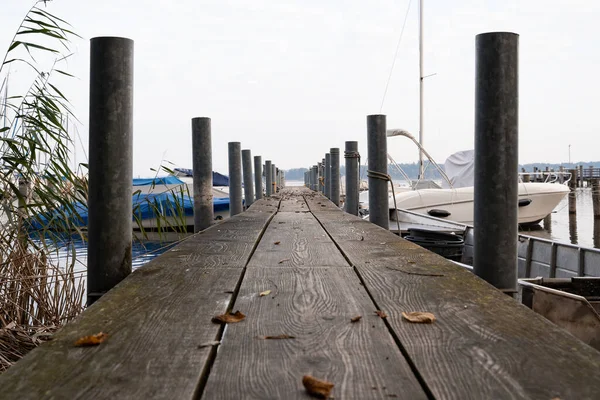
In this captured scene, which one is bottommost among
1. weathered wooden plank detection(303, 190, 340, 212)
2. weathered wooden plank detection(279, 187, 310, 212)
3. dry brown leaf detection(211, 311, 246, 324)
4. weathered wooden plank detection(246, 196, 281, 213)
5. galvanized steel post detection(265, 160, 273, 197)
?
weathered wooden plank detection(279, 187, 310, 212)

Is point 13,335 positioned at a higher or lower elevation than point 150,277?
lower

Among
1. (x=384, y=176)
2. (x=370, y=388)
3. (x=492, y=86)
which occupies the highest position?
(x=492, y=86)

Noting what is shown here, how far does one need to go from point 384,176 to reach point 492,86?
270cm

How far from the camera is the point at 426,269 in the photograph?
2.92 m

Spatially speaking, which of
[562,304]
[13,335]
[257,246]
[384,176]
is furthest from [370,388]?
[384,176]

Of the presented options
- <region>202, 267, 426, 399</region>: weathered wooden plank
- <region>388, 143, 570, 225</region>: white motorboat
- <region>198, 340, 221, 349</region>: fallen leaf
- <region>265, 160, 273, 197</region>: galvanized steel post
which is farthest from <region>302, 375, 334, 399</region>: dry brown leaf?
<region>265, 160, 273, 197</region>: galvanized steel post

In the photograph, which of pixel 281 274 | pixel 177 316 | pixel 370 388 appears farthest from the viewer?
pixel 281 274

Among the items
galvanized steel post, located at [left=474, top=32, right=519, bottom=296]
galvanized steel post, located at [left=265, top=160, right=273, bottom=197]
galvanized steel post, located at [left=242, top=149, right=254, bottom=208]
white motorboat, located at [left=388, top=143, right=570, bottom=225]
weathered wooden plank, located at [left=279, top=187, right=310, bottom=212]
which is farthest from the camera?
galvanized steel post, located at [left=265, top=160, right=273, bottom=197]

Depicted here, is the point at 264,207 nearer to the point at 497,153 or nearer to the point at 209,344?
the point at 497,153

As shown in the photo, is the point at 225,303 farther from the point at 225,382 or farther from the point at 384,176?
the point at 384,176

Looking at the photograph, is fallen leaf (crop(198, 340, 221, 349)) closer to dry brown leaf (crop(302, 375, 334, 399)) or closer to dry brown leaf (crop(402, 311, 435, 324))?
dry brown leaf (crop(302, 375, 334, 399))

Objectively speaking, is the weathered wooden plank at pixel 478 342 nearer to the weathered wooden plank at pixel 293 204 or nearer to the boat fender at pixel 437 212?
the weathered wooden plank at pixel 293 204

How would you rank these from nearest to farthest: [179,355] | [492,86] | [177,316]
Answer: [179,355]
[177,316]
[492,86]

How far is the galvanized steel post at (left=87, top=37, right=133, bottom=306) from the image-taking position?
105 inches
